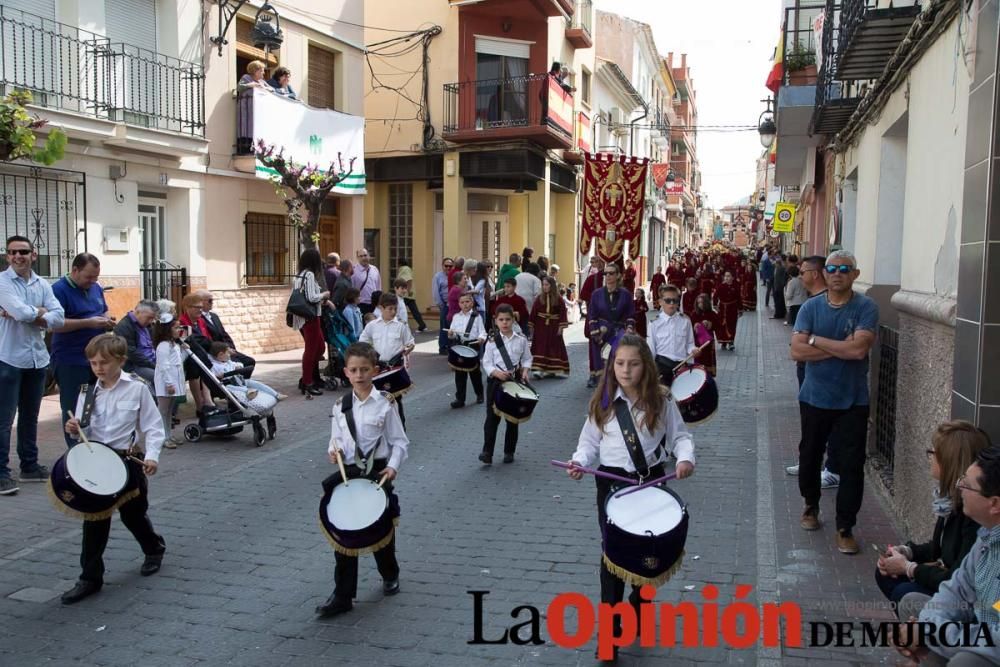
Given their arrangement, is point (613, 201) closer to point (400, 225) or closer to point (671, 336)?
point (671, 336)

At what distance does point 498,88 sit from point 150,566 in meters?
18.5

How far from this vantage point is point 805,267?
311 inches

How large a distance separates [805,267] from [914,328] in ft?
5.71

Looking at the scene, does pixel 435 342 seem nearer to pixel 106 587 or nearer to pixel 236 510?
pixel 236 510

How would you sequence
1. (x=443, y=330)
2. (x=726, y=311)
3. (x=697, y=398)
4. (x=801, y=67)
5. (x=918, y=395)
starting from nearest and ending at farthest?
(x=918, y=395)
(x=697, y=398)
(x=801, y=67)
(x=443, y=330)
(x=726, y=311)

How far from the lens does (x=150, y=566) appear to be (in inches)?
218

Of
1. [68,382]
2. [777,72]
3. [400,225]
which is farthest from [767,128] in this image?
[68,382]

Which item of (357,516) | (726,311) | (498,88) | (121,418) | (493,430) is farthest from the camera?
(498,88)

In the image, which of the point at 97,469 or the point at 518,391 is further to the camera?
the point at 518,391

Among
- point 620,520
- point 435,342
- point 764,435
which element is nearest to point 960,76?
point 620,520

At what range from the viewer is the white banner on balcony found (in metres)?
14.9

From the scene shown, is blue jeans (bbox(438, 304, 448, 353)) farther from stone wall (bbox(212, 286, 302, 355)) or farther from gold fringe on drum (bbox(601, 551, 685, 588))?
gold fringe on drum (bbox(601, 551, 685, 588))

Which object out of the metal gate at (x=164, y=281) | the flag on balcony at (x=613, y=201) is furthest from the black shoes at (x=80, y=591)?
the flag on balcony at (x=613, y=201)

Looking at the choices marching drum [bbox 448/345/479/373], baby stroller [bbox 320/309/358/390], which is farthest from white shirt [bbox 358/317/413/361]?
baby stroller [bbox 320/309/358/390]
